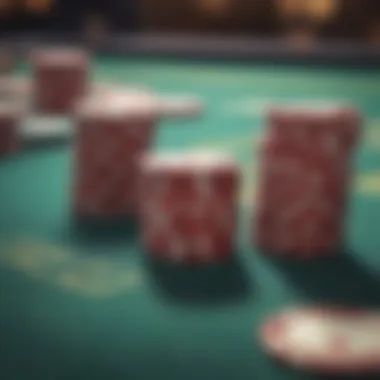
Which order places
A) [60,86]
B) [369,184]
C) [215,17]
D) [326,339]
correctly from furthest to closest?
[215,17] → [60,86] → [369,184] → [326,339]

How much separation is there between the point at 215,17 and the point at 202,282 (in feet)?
26.4

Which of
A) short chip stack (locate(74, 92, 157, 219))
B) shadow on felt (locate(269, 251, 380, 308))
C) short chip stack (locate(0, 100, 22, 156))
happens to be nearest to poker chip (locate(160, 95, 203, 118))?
short chip stack (locate(0, 100, 22, 156))

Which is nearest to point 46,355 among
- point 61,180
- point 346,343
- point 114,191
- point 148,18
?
point 346,343

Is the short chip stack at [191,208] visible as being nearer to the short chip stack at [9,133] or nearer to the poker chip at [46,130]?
the short chip stack at [9,133]

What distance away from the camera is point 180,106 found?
210 inches

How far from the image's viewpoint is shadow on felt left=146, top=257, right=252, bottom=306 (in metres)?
2.29

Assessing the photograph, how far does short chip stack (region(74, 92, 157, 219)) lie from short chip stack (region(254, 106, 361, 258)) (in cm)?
50

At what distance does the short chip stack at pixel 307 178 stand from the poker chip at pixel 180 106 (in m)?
2.45

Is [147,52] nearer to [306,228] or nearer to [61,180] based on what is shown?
[61,180]

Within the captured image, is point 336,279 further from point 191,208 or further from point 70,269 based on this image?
point 70,269

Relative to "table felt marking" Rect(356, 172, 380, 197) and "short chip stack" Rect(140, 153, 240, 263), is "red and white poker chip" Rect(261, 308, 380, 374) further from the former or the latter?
"table felt marking" Rect(356, 172, 380, 197)

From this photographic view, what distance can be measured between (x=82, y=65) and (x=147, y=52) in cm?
305

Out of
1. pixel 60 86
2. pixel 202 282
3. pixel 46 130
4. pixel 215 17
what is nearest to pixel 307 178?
pixel 202 282

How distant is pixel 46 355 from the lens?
1.92m
